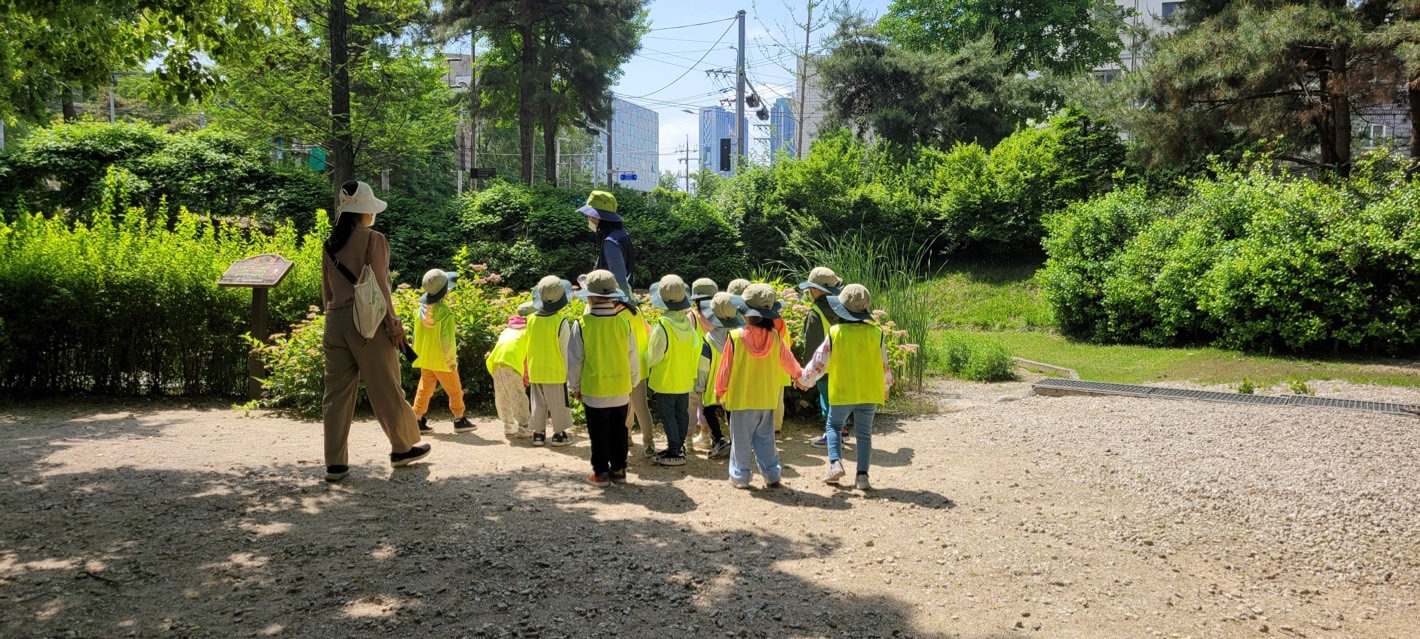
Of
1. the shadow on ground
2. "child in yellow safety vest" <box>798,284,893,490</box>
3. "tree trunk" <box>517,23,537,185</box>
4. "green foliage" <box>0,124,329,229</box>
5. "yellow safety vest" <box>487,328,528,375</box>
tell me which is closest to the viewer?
the shadow on ground

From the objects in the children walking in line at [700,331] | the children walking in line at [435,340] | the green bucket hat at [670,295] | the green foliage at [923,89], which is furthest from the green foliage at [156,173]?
the green foliage at [923,89]

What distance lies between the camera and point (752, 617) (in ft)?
12.3

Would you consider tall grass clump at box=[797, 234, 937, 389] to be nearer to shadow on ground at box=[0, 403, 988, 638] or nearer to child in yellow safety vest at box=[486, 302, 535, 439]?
child in yellow safety vest at box=[486, 302, 535, 439]

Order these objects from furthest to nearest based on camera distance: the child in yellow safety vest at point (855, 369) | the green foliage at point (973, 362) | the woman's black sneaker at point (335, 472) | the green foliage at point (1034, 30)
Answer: the green foliage at point (1034, 30) → the green foliage at point (973, 362) → the child in yellow safety vest at point (855, 369) → the woman's black sneaker at point (335, 472)

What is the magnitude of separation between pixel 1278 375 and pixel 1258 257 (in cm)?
244

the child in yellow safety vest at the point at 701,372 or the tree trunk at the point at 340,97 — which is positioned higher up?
the tree trunk at the point at 340,97

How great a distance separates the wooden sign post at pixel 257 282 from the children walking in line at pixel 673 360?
420cm

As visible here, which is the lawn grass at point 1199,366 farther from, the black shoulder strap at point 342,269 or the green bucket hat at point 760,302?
the black shoulder strap at point 342,269

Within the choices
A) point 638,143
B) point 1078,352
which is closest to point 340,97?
point 1078,352

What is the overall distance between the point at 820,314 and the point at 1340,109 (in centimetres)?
1369

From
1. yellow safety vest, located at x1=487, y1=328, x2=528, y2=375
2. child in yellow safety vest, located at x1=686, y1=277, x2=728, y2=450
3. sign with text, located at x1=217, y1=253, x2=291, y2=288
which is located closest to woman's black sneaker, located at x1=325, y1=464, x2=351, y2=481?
yellow safety vest, located at x1=487, y1=328, x2=528, y2=375

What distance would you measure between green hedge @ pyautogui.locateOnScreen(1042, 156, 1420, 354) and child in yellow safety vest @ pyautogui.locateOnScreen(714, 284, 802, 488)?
400 inches

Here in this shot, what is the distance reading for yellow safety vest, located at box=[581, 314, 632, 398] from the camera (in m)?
5.82

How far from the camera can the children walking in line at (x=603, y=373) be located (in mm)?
5836
